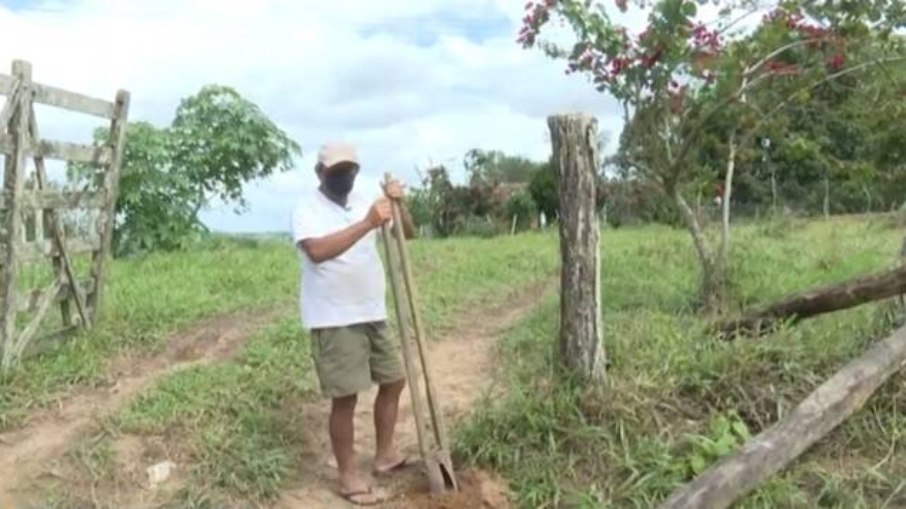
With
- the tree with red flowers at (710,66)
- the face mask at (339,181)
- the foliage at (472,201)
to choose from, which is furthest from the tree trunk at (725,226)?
the foliage at (472,201)

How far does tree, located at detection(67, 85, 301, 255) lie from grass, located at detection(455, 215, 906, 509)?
8.13 m

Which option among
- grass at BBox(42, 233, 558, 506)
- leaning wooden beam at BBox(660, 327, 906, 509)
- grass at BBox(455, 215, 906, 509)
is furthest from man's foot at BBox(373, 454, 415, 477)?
leaning wooden beam at BBox(660, 327, 906, 509)

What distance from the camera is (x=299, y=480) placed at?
5145 millimetres

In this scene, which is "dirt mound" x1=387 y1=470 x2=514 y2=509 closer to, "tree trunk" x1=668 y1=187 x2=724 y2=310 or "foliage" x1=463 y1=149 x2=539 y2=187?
"tree trunk" x1=668 y1=187 x2=724 y2=310

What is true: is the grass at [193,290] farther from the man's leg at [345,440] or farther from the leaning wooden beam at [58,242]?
the man's leg at [345,440]

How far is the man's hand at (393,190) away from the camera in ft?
15.5

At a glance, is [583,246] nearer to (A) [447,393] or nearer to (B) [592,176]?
(B) [592,176]

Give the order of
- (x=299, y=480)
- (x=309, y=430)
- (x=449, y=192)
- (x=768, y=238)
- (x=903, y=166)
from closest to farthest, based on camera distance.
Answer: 1. (x=299, y=480)
2. (x=309, y=430)
3. (x=903, y=166)
4. (x=768, y=238)
5. (x=449, y=192)

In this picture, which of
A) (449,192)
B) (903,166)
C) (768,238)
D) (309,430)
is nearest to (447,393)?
(309,430)

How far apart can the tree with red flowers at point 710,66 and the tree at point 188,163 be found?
6.90 metres

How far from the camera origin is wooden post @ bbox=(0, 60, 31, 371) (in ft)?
20.9

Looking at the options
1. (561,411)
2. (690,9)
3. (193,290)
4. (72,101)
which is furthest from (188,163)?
(561,411)

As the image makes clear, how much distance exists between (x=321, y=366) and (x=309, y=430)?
99 cm

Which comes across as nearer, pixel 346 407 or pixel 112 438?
pixel 346 407
